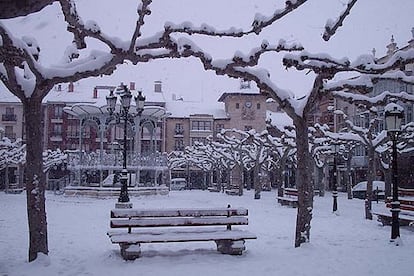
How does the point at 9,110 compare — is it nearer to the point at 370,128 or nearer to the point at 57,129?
the point at 57,129

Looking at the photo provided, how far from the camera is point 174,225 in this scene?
9156mm

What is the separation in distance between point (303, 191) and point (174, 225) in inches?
115

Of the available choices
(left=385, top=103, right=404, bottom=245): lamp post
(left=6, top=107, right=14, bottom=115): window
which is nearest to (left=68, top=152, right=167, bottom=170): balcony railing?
(left=385, top=103, right=404, bottom=245): lamp post

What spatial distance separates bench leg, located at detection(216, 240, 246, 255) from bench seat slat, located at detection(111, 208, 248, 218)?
604 millimetres

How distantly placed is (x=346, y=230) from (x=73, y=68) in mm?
9626

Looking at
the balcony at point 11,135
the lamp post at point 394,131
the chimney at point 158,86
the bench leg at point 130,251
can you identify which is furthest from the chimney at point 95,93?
the bench leg at point 130,251

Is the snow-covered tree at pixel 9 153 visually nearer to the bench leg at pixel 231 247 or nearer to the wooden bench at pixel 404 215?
the wooden bench at pixel 404 215

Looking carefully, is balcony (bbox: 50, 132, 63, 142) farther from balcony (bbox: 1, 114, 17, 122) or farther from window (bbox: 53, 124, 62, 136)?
balcony (bbox: 1, 114, 17, 122)

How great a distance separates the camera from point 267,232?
13.1 meters

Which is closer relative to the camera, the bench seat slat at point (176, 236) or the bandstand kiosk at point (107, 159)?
the bench seat slat at point (176, 236)

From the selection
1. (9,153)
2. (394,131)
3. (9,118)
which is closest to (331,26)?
(394,131)

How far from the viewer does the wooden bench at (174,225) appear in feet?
28.4

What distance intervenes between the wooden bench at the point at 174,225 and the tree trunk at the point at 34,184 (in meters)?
1.28

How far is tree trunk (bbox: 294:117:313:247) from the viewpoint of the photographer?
32.7 ft
